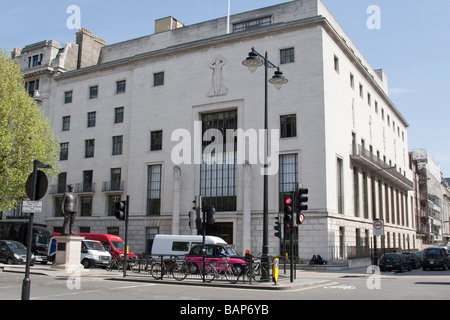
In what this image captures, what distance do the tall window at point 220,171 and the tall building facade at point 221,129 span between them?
11cm

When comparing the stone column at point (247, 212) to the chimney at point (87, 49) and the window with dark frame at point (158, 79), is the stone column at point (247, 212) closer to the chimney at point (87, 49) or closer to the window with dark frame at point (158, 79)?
the window with dark frame at point (158, 79)

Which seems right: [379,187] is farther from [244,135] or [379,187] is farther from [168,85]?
[168,85]

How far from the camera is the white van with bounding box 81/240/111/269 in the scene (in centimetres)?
2852

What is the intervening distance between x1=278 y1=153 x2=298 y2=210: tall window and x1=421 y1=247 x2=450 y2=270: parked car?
1094 centimetres

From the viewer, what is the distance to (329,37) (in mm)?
38688

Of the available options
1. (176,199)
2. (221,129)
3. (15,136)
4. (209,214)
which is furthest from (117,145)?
(209,214)

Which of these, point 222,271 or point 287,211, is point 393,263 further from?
Result: point 222,271

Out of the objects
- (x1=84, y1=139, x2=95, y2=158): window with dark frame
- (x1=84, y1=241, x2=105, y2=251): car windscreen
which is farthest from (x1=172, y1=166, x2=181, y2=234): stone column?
(x1=84, y1=139, x2=95, y2=158): window with dark frame

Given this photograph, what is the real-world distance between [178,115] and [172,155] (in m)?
3.75

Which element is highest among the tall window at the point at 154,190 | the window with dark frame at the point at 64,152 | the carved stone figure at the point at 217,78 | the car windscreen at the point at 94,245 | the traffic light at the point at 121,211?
the carved stone figure at the point at 217,78

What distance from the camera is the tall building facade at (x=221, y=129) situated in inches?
1438

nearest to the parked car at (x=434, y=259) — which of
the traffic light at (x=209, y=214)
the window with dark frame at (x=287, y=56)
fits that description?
the window with dark frame at (x=287, y=56)

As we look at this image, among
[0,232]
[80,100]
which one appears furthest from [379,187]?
[0,232]

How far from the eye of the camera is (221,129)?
133 feet
